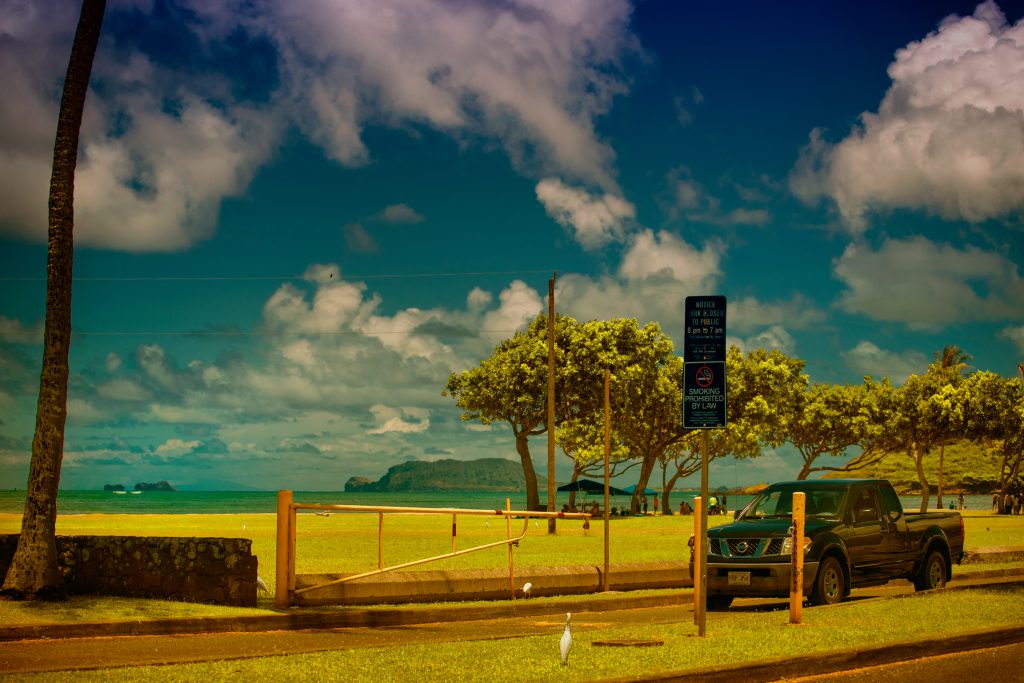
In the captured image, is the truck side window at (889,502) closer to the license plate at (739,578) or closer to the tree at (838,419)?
the license plate at (739,578)

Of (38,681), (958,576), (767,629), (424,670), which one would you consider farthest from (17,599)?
(958,576)

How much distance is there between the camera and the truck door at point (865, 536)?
56.8ft

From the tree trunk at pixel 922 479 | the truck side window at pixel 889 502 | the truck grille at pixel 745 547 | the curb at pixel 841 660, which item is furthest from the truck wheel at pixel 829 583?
the tree trunk at pixel 922 479

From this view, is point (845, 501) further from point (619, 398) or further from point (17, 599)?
point (619, 398)

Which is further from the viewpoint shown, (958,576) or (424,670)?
(958,576)

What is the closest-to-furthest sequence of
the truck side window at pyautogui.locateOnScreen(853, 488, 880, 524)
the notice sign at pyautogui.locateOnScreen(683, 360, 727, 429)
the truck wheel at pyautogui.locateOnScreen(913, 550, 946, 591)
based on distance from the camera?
the notice sign at pyautogui.locateOnScreen(683, 360, 727, 429), the truck side window at pyautogui.locateOnScreen(853, 488, 880, 524), the truck wheel at pyautogui.locateOnScreen(913, 550, 946, 591)

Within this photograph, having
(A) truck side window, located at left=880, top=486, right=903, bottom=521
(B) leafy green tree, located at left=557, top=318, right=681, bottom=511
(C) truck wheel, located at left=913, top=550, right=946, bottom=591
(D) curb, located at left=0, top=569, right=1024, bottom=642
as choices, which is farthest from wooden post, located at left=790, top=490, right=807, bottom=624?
(B) leafy green tree, located at left=557, top=318, right=681, bottom=511

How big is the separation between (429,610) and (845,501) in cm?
698

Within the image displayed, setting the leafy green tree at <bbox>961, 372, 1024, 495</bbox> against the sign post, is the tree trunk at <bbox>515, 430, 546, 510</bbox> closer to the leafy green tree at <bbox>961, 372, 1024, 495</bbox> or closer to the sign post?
the leafy green tree at <bbox>961, 372, 1024, 495</bbox>

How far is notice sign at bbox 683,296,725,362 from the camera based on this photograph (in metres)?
11.6

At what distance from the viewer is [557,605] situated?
16984mm

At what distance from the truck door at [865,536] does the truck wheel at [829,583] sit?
37cm

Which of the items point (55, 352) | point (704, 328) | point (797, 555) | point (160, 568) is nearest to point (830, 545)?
point (797, 555)

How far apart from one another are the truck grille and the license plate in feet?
1.18
